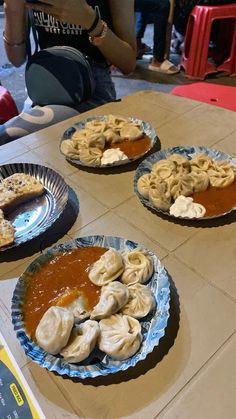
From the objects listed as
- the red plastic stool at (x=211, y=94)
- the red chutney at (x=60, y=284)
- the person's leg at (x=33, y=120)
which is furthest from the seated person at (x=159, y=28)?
the red chutney at (x=60, y=284)

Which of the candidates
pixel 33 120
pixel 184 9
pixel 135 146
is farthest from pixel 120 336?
pixel 184 9

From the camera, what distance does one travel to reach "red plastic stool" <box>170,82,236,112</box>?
169 cm

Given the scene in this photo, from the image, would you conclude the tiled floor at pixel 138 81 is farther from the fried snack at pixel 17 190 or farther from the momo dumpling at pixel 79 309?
the momo dumpling at pixel 79 309

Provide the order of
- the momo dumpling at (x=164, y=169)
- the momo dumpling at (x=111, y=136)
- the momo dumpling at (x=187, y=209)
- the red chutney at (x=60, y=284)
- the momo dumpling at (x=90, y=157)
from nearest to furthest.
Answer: the red chutney at (x=60, y=284), the momo dumpling at (x=187, y=209), the momo dumpling at (x=164, y=169), the momo dumpling at (x=90, y=157), the momo dumpling at (x=111, y=136)

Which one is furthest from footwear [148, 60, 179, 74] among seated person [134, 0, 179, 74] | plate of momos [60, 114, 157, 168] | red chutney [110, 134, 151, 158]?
red chutney [110, 134, 151, 158]

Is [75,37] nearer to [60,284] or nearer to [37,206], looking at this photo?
[37,206]

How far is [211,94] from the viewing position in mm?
1758

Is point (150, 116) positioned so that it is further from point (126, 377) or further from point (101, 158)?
point (126, 377)

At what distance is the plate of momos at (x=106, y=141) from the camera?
1.16 metres

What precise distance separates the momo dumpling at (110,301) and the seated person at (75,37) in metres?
0.96

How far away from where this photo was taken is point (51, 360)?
63cm

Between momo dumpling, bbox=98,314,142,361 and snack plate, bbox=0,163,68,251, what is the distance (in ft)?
1.08

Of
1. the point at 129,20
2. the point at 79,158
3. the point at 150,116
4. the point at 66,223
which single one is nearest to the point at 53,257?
the point at 66,223

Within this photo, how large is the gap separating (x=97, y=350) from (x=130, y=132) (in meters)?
0.82
